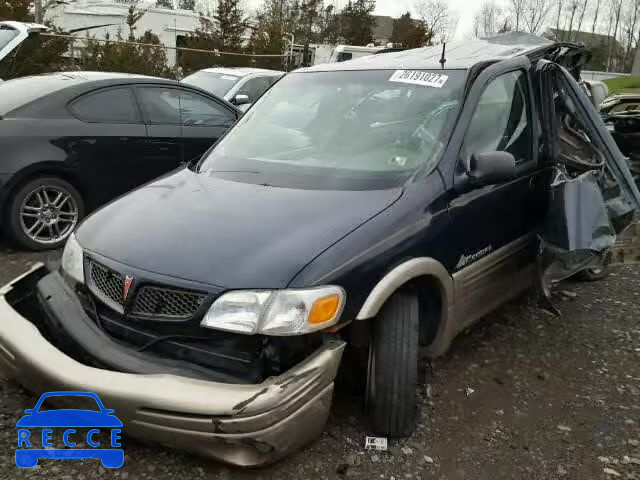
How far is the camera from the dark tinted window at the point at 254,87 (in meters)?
9.70

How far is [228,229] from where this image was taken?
270cm

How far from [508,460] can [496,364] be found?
96cm

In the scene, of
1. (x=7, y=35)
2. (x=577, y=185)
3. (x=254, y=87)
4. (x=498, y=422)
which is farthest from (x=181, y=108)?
(x=498, y=422)

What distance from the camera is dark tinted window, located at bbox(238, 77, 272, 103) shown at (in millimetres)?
9705

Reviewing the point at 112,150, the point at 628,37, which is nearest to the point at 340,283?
the point at 112,150

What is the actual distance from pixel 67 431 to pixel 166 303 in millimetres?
809

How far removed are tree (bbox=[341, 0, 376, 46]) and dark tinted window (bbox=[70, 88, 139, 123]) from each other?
118 feet

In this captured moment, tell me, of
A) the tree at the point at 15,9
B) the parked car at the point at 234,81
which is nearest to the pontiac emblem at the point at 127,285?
the parked car at the point at 234,81

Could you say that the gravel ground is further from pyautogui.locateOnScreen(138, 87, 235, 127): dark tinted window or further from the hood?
pyautogui.locateOnScreen(138, 87, 235, 127): dark tinted window

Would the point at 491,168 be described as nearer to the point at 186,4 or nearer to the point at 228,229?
the point at 228,229

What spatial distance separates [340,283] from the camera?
2494 millimetres

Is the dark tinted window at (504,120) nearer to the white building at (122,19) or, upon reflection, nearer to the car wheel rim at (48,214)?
the car wheel rim at (48,214)

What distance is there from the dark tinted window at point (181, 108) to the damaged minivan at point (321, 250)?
85.3 inches

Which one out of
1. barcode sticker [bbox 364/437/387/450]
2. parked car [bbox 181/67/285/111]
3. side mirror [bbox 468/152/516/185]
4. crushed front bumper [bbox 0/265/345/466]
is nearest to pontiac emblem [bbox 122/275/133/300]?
crushed front bumper [bbox 0/265/345/466]
